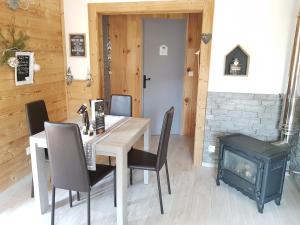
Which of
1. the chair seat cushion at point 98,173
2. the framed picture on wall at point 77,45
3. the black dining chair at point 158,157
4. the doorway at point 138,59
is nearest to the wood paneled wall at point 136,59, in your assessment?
the doorway at point 138,59

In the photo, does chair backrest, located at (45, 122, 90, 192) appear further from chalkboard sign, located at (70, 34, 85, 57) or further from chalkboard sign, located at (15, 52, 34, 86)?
chalkboard sign, located at (70, 34, 85, 57)

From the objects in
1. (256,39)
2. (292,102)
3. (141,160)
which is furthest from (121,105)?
(292,102)

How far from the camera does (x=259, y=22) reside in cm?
276

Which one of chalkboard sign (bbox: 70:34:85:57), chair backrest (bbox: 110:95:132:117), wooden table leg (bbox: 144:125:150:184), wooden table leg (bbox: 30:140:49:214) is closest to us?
wooden table leg (bbox: 30:140:49:214)

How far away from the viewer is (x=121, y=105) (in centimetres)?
302

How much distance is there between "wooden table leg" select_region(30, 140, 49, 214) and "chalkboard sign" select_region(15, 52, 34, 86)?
91 cm

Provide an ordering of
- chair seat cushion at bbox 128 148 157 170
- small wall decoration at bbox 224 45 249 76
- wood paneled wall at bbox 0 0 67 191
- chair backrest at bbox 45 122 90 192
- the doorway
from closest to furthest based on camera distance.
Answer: chair backrest at bbox 45 122 90 192
chair seat cushion at bbox 128 148 157 170
wood paneled wall at bbox 0 0 67 191
small wall decoration at bbox 224 45 249 76
the doorway

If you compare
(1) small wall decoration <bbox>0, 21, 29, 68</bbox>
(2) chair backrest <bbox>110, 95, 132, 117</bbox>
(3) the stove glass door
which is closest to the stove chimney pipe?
(3) the stove glass door

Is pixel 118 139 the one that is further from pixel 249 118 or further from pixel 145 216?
pixel 249 118

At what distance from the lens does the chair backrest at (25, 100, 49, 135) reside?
96.6 inches

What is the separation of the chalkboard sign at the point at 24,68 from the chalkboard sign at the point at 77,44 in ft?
2.36

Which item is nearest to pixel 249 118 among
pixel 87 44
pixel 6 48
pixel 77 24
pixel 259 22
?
pixel 259 22

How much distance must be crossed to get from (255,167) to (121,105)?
1.58m

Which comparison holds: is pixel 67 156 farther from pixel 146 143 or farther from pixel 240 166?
pixel 240 166
